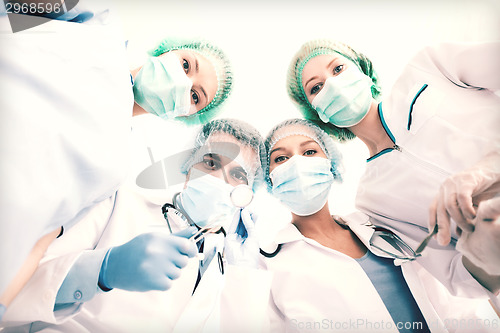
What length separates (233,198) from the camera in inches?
35.7

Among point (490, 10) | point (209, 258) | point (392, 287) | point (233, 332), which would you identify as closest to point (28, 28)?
point (209, 258)

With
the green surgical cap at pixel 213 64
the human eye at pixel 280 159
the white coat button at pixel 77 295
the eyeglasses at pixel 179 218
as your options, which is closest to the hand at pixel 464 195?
the human eye at pixel 280 159

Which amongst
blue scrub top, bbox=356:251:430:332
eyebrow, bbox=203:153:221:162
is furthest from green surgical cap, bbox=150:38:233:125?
blue scrub top, bbox=356:251:430:332

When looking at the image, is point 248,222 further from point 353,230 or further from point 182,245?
point 353,230

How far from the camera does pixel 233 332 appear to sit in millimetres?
813

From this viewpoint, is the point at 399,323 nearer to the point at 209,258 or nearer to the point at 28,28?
the point at 209,258

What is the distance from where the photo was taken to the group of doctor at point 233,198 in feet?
2.19

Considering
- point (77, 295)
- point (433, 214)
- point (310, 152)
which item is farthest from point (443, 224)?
point (77, 295)

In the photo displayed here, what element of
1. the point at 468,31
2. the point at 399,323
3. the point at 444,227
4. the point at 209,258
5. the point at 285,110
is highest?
the point at 468,31

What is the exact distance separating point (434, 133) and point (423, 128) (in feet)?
0.10

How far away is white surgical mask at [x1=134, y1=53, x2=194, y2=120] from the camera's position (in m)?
0.92

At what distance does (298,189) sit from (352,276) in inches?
11.2

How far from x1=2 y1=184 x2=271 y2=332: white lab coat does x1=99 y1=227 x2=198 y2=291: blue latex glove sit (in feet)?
0.20

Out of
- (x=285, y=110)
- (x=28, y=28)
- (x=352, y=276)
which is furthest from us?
(x=285, y=110)
